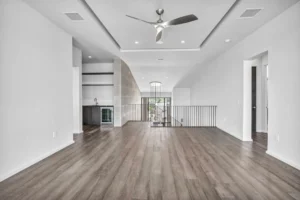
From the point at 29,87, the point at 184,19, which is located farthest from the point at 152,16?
the point at 29,87

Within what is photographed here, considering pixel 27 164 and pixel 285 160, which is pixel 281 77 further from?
pixel 27 164

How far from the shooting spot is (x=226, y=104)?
5.41 m

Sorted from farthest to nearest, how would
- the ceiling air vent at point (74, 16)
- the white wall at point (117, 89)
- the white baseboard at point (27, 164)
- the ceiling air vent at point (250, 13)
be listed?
the white wall at point (117, 89) < the ceiling air vent at point (74, 16) < the ceiling air vent at point (250, 13) < the white baseboard at point (27, 164)

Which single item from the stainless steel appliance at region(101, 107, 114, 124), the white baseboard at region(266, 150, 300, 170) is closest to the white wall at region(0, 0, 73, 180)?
the stainless steel appliance at region(101, 107, 114, 124)

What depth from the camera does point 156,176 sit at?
2.33 meters

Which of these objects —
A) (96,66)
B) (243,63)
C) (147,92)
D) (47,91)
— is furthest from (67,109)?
(147,92)

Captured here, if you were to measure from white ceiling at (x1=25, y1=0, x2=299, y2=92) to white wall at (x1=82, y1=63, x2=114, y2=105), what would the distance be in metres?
1.51

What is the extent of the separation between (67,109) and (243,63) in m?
5.01

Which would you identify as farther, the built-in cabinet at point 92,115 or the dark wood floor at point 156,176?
the built-in cabinet at point 92,115

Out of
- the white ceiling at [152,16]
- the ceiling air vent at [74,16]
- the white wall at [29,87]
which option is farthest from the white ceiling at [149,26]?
the white wall at [29,87]

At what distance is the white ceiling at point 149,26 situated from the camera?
8.98 ft

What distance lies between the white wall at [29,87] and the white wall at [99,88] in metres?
3.10

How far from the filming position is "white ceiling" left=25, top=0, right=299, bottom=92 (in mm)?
2736

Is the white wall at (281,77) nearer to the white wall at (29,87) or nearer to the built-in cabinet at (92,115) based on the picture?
the white wall at (29,87)
